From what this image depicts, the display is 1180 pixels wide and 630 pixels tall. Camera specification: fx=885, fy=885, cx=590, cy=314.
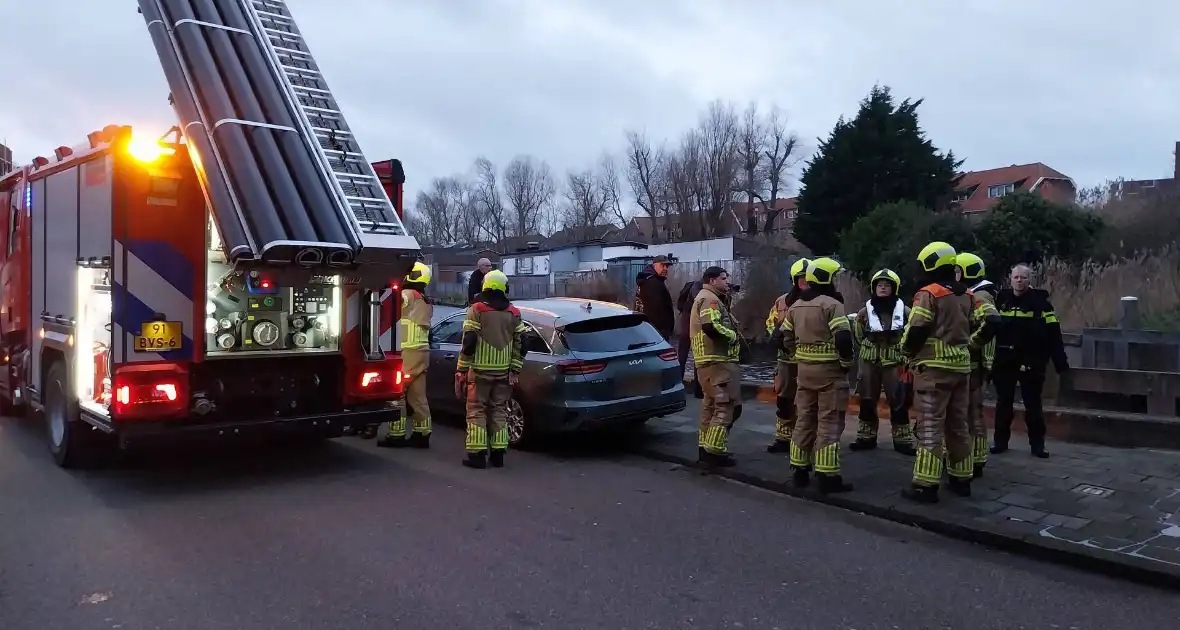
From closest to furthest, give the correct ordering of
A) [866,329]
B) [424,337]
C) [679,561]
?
[679,561], [866,329], [424,337]

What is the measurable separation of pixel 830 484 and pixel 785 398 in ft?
5.14

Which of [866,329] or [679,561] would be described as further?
[866,329]

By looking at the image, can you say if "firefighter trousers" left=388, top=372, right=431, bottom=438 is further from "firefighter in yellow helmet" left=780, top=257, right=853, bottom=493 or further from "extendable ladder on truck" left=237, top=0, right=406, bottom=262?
"firefighter in yellow helmet" left=780, top=257, right=853, bottom=493

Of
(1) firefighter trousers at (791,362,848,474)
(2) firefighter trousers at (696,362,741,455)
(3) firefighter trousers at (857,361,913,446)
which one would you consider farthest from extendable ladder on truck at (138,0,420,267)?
(3) firefighter trousers at (857,361,913,446)

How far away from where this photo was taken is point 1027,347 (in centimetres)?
773

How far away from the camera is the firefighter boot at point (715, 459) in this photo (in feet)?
25.5

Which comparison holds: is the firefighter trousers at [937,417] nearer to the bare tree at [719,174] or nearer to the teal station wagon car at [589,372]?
the teal station wagon car at [589,372]

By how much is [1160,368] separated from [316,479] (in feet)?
26.9

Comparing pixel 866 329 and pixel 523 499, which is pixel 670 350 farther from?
pixel 523 499

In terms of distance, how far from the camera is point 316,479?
23.9 feet

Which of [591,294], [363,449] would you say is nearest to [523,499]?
A: [363,449]

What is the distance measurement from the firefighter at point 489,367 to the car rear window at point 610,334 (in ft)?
2.17

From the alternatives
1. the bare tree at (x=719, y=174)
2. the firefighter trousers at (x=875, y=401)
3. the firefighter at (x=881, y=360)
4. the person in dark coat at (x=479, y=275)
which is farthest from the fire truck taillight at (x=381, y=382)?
the bare tree at (x=719, y=174)

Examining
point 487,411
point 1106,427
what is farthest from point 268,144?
point 1106,427
